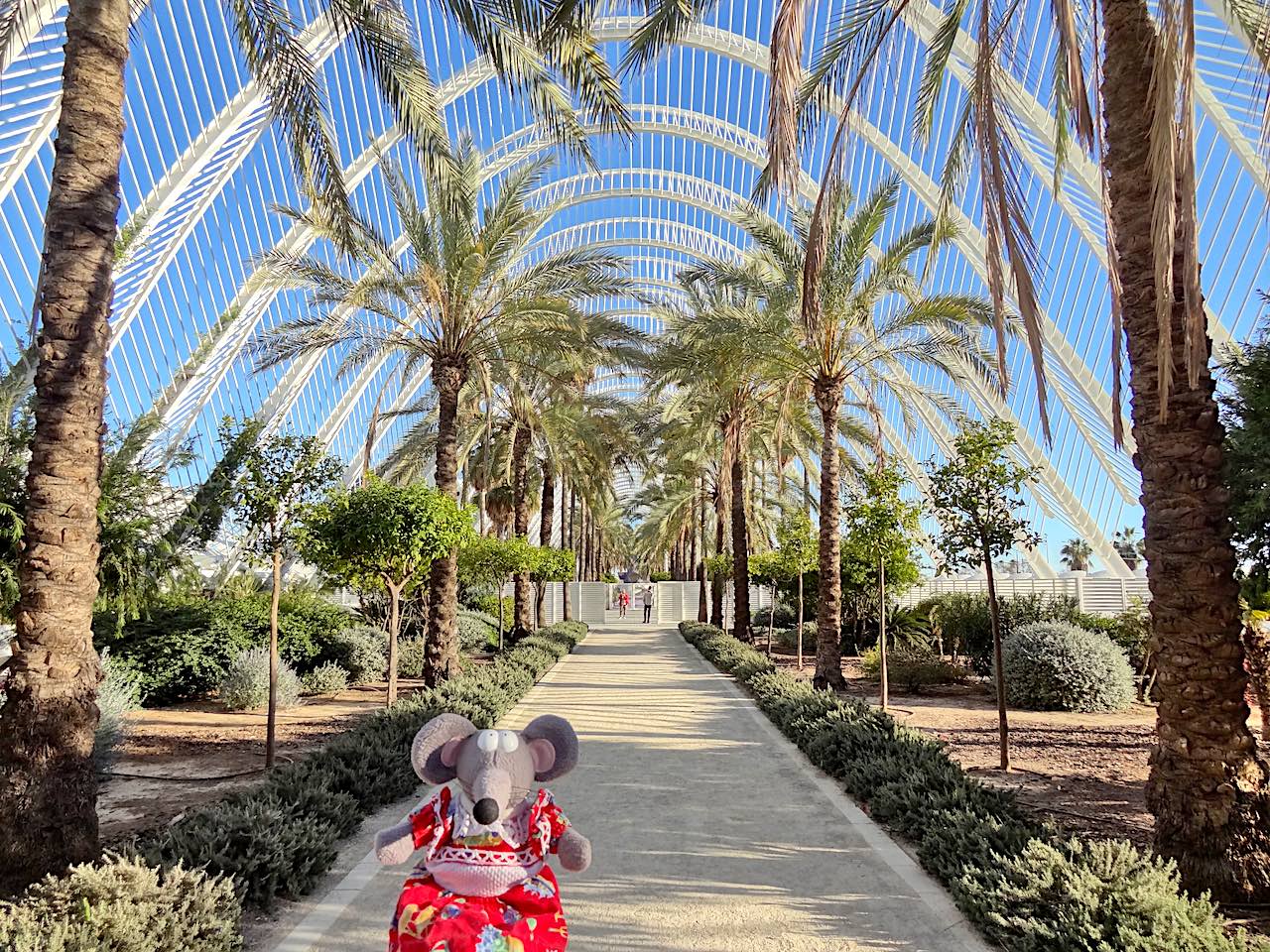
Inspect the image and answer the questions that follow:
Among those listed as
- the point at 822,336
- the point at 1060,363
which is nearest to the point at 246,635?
the point at 822,336

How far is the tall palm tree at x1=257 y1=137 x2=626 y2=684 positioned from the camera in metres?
12.3

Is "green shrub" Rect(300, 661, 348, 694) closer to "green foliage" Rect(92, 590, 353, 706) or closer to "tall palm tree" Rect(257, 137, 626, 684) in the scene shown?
"green foliage" Rect(92, 590, 353, 706)

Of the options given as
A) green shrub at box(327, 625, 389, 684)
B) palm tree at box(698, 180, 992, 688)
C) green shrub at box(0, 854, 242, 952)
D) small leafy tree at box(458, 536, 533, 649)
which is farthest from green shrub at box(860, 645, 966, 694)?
green shrub at box(0, 854, 242, 952)

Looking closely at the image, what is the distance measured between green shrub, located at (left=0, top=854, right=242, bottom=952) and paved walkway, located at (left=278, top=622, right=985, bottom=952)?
1.25 feet

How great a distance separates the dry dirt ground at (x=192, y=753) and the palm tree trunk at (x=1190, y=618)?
651 cm

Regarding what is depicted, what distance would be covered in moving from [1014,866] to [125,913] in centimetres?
398

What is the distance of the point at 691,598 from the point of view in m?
41.4

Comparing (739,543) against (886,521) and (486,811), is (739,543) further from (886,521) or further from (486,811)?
(486,811)

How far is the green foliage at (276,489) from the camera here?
837cm

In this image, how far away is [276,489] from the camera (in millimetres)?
8391

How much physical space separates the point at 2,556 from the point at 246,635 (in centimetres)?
491

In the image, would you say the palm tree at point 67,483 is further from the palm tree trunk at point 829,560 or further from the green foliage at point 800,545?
the green foliage at point 800,545

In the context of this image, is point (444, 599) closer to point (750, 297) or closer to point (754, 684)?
point (754, 684)

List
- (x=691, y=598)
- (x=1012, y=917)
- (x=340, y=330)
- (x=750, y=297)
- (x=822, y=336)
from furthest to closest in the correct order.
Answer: (x=691, y=598)
(x=750, y=297)
(x=340, y=330)
(x=822, y=336)
(x=1012, y=917)
